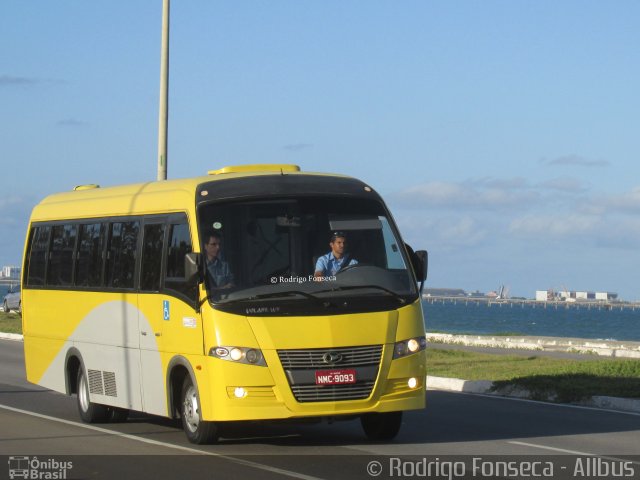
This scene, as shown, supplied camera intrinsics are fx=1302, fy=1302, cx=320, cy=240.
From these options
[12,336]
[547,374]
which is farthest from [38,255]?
[12,336]

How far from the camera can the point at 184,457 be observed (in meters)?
13.0

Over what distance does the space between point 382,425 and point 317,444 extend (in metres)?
0.79

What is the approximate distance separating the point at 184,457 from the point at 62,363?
A: 5.55 meters

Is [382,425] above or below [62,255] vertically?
below

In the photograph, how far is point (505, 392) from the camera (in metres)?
22.0

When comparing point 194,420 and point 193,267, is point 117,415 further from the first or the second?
point 193,267

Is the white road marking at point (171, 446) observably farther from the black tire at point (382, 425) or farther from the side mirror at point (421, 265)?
the side mirror at point (421, 265)

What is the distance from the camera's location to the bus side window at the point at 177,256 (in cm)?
1423

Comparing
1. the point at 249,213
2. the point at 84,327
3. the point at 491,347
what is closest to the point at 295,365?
the point at 249,213

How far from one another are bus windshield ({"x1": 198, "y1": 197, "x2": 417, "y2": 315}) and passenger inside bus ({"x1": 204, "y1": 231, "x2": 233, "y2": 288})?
1 centimetres

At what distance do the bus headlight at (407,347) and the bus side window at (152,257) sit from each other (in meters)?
3.04

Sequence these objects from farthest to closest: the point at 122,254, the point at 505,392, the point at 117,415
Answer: the point at 505,392, the point at 117,415, the point at 122,254

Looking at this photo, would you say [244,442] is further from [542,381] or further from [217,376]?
[542,381]

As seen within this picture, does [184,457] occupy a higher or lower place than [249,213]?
lower
